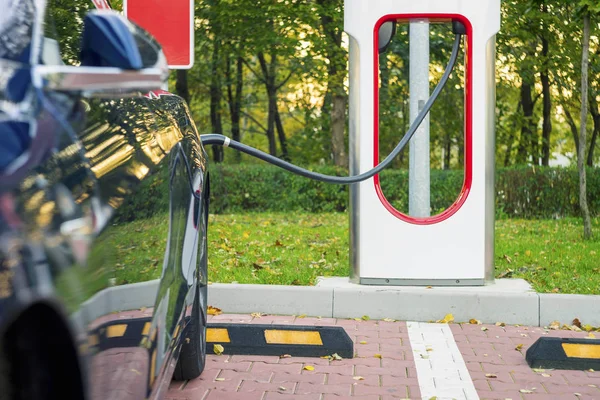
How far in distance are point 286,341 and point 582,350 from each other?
1.68 m

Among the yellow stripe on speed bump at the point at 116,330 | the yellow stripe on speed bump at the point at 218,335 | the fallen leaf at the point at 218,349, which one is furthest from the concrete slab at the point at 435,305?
the yellow stripe on speed bump at the point at 116,330

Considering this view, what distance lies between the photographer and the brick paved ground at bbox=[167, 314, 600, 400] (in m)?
4.33

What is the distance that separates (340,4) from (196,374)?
1681 centimetres

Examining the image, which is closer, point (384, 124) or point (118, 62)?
point (118, 62)

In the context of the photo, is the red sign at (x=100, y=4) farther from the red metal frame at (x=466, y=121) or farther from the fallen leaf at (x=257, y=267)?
the fallen leaf at (x=257, y=267)

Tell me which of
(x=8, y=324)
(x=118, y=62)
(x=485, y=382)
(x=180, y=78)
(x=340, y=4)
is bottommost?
(x=485, y=382)

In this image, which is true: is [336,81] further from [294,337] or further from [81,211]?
[81,211]

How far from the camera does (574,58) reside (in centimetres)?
2067

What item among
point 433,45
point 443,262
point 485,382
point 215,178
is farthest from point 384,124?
point 485,382

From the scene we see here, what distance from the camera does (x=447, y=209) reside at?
6.70 m

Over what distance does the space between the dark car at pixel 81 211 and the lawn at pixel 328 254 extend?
14.9ft

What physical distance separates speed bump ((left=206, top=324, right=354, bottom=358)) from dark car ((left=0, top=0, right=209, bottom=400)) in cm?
220

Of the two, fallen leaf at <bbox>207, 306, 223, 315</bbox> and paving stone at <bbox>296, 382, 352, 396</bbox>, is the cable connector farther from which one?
paving stone at <bbox>296, 382, 352, 396</bbox>

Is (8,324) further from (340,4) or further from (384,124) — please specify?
(384,124)
